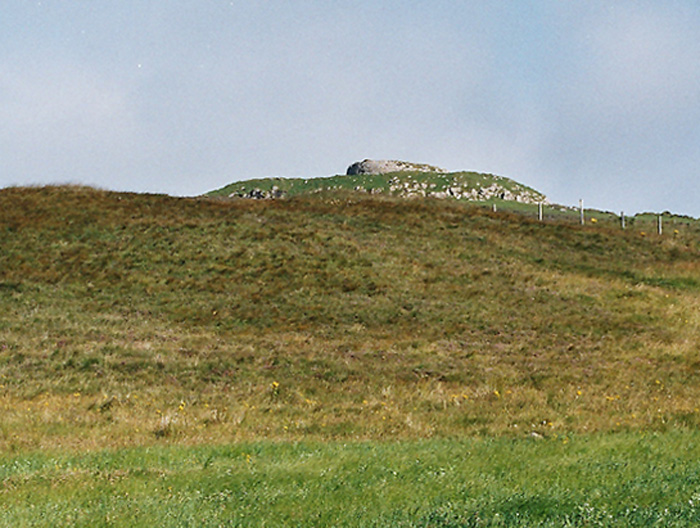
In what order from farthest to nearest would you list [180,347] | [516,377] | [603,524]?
1. [180,347]
2. [516,377]
3. [603,524]

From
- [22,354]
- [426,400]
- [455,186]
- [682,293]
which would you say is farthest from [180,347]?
[455,186]

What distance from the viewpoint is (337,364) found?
25.6 metres

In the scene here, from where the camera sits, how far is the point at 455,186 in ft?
407

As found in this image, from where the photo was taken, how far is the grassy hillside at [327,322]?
17781 mm

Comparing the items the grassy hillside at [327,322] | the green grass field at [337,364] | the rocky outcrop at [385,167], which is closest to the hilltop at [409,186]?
the rocky outcrop at [385,167]

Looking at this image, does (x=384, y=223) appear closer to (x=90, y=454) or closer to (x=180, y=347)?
(x=180, y=347)

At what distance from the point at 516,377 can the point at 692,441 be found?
10827 mm

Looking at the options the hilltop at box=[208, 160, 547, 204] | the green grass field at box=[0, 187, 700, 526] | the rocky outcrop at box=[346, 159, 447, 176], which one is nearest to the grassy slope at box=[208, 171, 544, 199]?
the hilltop at box=[208, 160, 547, 204]

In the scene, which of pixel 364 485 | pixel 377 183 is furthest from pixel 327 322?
pixel 377 183

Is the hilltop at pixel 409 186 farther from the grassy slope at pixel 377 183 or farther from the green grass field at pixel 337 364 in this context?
the green grass field at pixel 337 364

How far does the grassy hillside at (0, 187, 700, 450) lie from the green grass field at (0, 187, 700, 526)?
0.55 ft

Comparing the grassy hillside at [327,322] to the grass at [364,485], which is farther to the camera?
the grassy hillside at [327,322]

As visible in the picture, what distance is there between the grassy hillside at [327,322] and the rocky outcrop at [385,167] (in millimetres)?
99832

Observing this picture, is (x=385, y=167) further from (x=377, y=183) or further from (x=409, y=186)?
(x=409, y=186)
